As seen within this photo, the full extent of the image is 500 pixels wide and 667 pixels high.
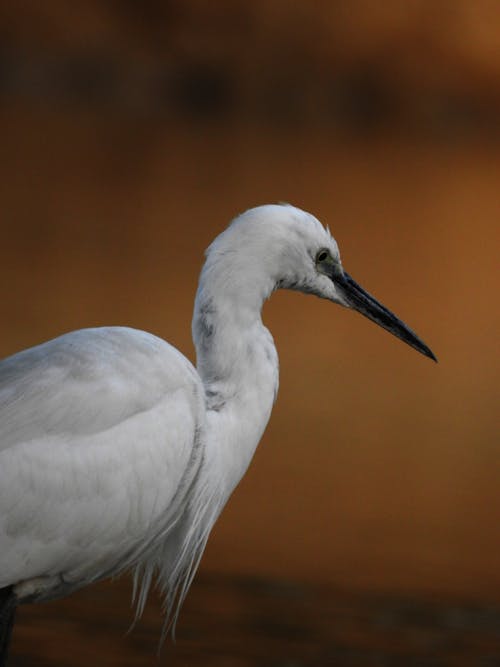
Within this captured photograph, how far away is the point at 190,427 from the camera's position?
397 cm

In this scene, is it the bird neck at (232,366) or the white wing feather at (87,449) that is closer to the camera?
the white wing feather at (87,449)

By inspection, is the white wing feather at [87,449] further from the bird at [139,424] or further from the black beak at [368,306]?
the black beak at [368,306]

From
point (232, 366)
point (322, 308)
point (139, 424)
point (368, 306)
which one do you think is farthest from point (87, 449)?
point (322, 308)

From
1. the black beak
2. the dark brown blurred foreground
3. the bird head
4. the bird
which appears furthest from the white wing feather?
the dark brown blurred foreground

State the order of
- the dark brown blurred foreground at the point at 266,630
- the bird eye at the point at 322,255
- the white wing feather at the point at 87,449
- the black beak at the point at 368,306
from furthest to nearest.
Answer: the dark brown blurred foreground at the point at 266,630, the black beak at the point at 368,306, the bird eye at the point at 322,255, the white wing feather at the point at 87,449

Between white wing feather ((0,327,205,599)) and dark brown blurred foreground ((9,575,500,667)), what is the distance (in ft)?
4.81

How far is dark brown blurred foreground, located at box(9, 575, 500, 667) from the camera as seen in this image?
17.7ft

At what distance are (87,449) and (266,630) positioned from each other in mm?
2166

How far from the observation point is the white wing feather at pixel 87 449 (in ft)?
12.4

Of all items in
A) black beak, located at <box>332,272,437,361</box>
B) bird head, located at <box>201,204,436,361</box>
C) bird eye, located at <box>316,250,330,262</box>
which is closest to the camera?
bird head, located at <box>201,204,436,361</box>

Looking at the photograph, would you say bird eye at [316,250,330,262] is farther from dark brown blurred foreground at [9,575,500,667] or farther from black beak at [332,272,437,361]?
dark brown blurred foreground at [9,575,500,667]

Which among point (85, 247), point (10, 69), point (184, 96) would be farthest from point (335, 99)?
point (85, 247)

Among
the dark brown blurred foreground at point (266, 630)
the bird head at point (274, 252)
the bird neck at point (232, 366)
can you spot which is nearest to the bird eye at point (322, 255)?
the bird head at point (274, 252)

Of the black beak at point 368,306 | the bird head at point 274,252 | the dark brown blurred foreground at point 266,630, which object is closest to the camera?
the bird head at point 274,252
